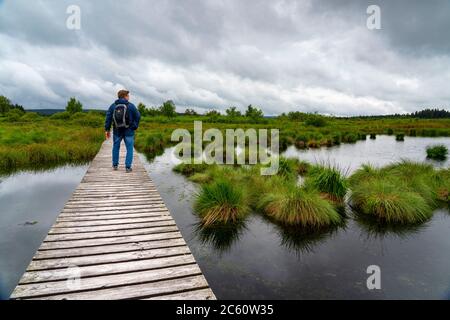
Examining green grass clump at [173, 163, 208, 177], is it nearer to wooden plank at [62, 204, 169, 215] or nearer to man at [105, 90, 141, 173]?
man at [105, 90, 141, 173]

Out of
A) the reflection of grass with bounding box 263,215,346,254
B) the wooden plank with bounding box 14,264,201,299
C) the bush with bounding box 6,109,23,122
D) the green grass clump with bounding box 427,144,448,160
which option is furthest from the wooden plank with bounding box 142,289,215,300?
the bush with bounding box 6,109,23,122

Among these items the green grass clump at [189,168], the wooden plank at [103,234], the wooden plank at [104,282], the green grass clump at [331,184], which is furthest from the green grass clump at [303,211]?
the green grass clump at [189,168]

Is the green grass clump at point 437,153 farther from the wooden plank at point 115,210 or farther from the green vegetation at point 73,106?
the green vegetation at point 73,106

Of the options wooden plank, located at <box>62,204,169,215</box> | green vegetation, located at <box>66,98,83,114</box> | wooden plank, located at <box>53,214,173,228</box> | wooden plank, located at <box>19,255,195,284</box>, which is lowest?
wooden plank, located at <box>19,255,195,284</box>

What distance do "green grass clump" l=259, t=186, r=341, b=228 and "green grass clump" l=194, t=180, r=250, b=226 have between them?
940 millimetres

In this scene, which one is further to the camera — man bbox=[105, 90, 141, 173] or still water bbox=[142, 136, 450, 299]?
man bbox=[105, 90, 141, 173]

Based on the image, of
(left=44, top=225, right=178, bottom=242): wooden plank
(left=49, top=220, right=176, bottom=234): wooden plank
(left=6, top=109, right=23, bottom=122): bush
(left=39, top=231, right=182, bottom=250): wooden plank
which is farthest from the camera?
(left=6, top=109, right=23, bottom=122): bush

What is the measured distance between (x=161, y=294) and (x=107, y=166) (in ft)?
26.9

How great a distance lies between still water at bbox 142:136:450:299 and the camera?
4.52 metres

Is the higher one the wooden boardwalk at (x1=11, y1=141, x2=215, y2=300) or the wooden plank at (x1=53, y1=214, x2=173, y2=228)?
the wooden plank at (x1=53, y1=214, x2=173, y2=228)

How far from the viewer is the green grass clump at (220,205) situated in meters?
7.27

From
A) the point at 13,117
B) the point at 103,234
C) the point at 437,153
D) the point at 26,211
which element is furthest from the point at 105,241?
the point at 13,117

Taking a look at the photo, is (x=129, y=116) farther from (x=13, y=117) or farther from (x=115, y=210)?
(x=13, y=117)
